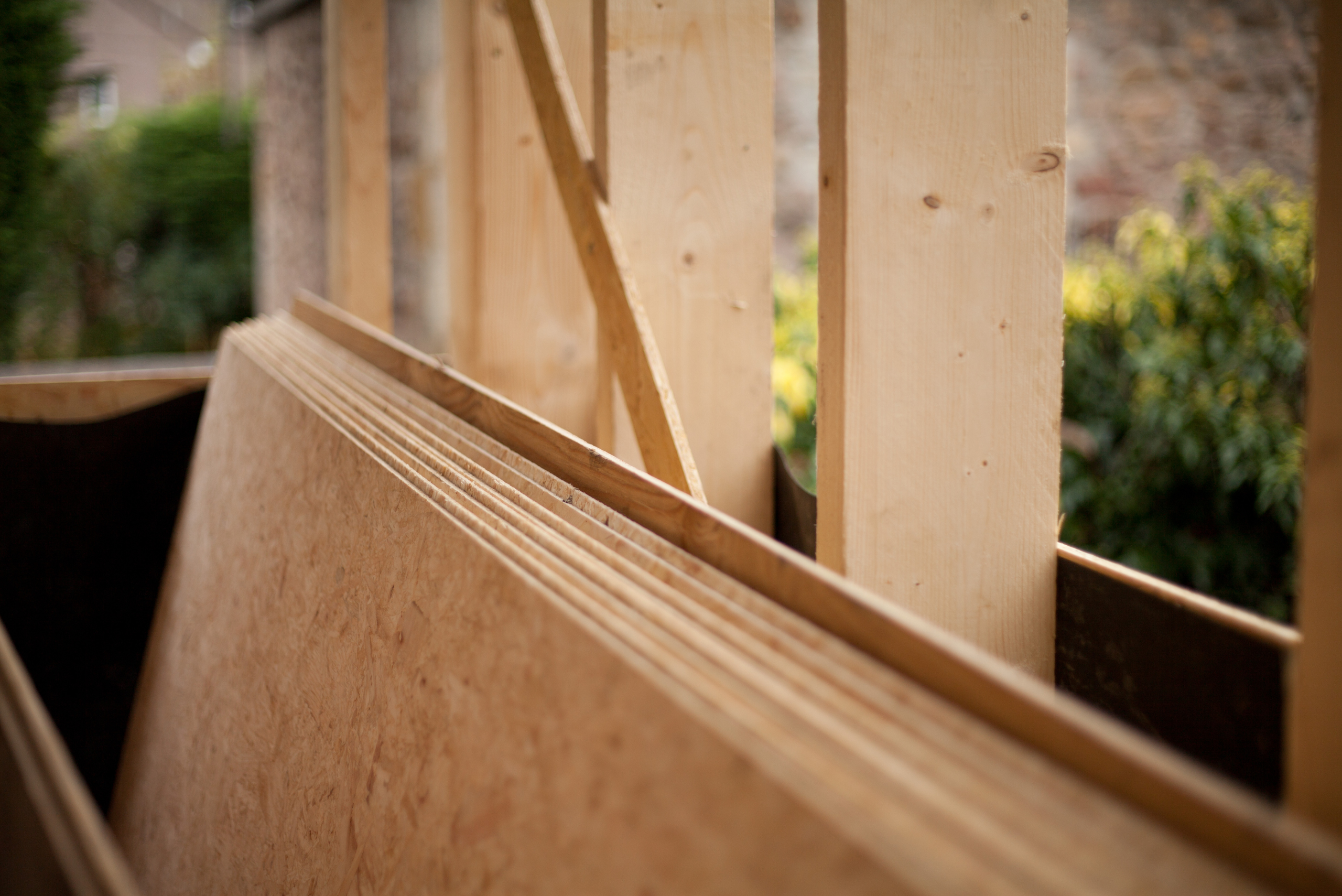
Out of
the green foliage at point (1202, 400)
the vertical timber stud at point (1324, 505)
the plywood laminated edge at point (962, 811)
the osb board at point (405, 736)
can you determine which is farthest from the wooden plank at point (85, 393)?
the green foliage at point (1202, 400)

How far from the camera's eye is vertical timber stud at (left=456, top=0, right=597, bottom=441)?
2.24m

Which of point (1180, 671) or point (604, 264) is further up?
point (604, 264)

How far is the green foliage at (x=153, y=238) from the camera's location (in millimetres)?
8445

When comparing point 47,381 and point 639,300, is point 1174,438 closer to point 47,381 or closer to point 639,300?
point 639,300

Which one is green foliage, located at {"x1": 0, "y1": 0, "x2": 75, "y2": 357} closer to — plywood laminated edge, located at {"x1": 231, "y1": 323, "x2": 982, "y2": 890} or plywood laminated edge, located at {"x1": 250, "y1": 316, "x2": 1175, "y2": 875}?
plywood laminated edge, located at {"x1": 231, "y1": 323, "x2": 982, "y2": 890}

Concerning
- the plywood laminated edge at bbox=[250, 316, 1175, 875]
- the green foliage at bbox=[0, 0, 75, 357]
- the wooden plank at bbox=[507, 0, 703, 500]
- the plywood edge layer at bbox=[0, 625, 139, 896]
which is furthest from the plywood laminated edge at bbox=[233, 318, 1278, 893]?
the green foliage at bbox=[0, 0, 75, 357]

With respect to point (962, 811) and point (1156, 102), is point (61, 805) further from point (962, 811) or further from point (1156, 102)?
point (1156, 102)

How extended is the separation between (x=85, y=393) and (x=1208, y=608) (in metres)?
2.62

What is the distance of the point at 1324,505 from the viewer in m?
0.55

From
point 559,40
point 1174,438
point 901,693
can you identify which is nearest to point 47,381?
point 559,40

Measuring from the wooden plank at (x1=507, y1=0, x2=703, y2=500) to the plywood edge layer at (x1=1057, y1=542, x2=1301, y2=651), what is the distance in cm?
50

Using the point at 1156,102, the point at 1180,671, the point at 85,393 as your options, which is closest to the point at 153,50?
the point at 1156,102

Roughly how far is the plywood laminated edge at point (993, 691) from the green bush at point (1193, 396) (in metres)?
2.53

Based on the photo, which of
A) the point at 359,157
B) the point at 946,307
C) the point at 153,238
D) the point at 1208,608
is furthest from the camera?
the point at 153,238
